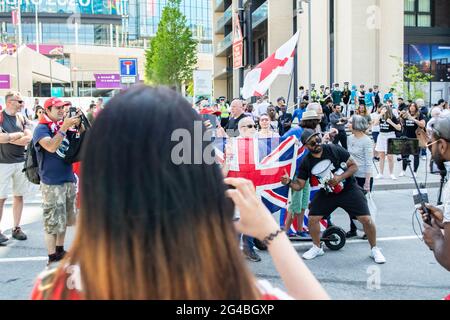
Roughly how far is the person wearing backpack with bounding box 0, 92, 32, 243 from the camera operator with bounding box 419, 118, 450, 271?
18.1ft

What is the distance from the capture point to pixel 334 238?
6.81m

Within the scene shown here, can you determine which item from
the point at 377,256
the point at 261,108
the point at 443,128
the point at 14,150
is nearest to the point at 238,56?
the point at 261,108

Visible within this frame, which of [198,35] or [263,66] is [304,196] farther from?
[198,35]

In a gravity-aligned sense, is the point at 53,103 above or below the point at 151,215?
above

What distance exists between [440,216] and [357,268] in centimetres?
266

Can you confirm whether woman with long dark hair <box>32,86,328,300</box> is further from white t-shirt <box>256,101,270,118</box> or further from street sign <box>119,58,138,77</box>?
white t-shirt <box>256,101,270,118</box>

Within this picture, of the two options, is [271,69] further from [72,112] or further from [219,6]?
[219,6]

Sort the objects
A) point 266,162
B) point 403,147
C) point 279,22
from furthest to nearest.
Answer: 1. point 279,22
2. point 266,162
3. point 403,147

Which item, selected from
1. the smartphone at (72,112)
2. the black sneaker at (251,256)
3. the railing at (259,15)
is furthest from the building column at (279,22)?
the smartphone at (72,112)

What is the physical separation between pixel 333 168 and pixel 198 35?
425 ft

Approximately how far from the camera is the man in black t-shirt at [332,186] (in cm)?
624

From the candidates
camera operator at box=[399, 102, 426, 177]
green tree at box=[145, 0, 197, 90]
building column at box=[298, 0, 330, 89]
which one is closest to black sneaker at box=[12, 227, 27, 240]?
camera operator at box=[399, 102, 426, 177]

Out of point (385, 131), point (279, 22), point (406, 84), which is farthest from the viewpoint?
point (279, 22)

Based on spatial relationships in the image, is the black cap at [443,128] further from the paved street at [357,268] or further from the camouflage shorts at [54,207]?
the camouflage shorts at [54,207]
